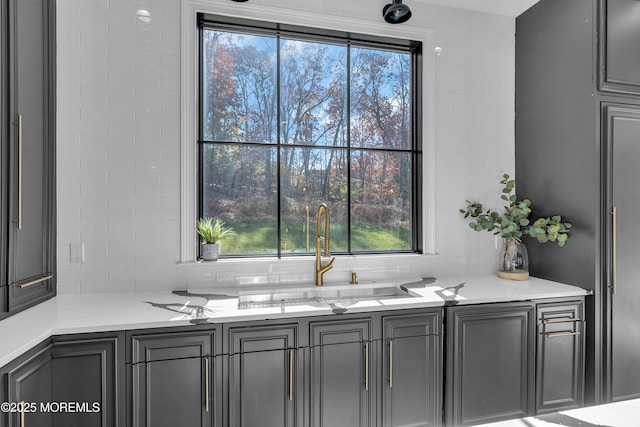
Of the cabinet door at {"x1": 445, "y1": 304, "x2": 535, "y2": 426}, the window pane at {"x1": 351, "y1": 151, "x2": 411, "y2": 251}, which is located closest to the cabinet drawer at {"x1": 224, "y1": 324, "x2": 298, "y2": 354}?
the cabinet door at {"x1": 445, "y1": 304, "x2": 535, "y2": 426}

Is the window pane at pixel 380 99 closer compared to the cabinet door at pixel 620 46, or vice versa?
the cabinet door at pixel 620 46

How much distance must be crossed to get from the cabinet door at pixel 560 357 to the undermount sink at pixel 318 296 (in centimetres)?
89

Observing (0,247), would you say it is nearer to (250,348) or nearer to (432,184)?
(250,348)

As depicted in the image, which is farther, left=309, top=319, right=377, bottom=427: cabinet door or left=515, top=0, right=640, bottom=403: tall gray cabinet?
left=515, top=0, right=640, bottom=403: tall gray cabinet

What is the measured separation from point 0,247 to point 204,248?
1032 millimetres

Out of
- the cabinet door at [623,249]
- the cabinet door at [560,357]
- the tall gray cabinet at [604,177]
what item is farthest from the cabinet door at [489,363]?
the cabinet door at [623,249]

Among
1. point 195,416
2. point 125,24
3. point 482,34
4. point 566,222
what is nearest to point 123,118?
point 125,24

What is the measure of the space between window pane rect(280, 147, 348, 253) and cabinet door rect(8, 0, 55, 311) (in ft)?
4.73

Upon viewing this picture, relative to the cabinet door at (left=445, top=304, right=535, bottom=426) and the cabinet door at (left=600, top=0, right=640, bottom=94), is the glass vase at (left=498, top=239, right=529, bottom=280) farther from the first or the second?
the cabinet door at (left=600, top=0, right=640, bottom=94)

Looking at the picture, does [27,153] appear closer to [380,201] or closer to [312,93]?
[312,93]

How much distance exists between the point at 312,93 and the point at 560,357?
2.49 metres

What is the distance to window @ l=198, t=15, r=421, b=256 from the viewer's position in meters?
2.63

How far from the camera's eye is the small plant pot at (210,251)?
245 centimetres

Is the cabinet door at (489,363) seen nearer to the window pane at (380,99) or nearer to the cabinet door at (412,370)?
the cabinet door at (412,370)
